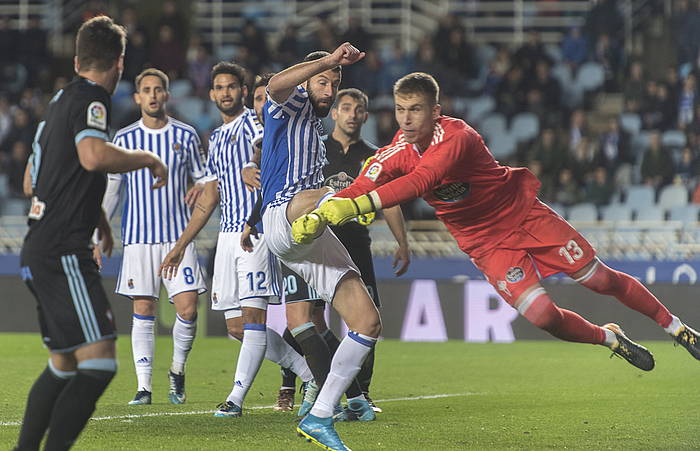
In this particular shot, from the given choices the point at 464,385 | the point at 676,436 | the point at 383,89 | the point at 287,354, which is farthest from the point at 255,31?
the point at 676,436

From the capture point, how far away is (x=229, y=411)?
23.0 ft

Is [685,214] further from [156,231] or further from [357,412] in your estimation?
[357,412]

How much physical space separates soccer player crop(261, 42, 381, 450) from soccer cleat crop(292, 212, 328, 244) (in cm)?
30

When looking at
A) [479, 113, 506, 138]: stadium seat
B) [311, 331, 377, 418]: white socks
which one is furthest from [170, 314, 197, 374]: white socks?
[479, 113, 506, 138]: stadium seat

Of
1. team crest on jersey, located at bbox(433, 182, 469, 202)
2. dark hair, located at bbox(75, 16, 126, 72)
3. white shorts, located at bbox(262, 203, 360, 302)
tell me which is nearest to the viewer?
dark hair, located at bbox(75, 16, 126, 72)

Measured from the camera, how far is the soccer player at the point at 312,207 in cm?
559

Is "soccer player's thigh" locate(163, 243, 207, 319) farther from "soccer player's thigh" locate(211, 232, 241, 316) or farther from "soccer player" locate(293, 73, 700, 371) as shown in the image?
"soccer player" locate(293, 73, 700, 371)

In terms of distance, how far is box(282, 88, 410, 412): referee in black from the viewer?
24.7ft

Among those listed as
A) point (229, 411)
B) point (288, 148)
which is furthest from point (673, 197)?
point (288, 148)

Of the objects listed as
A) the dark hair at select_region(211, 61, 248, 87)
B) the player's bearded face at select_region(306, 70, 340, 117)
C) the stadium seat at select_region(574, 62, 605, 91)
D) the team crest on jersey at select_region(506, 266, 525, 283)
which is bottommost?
the team crest on jersey at select_region(506, 266, 525, 283)

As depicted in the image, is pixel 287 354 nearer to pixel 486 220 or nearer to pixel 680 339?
pixel 486 220

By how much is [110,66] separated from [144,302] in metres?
3.28

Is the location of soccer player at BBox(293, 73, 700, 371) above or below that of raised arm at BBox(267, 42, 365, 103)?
below

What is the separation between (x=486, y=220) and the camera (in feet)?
22.0
